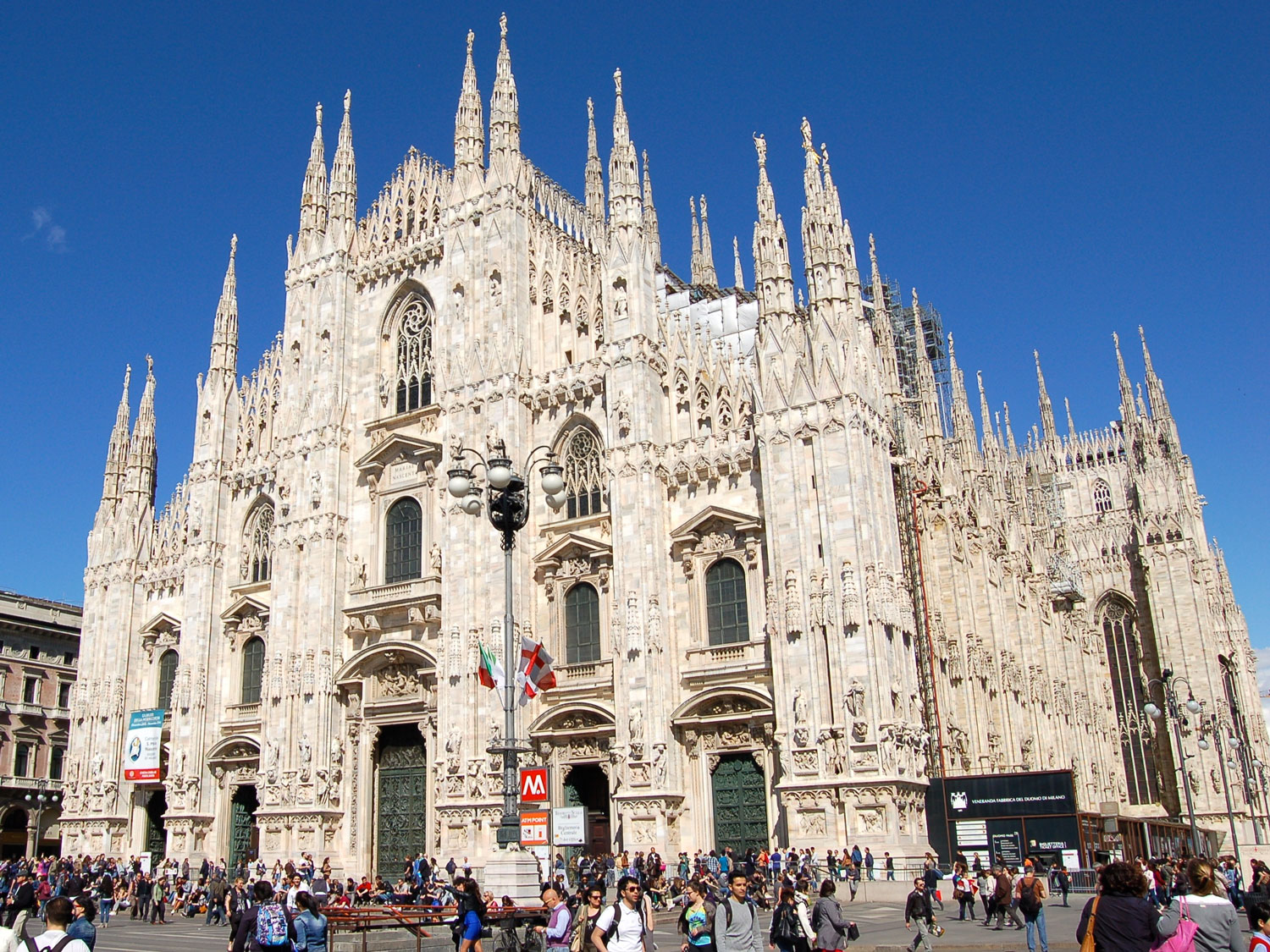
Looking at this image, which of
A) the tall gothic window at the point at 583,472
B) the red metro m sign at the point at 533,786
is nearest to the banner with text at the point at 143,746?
the tall gothic window at the point at 583,472

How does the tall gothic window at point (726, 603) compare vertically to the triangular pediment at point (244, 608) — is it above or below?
below

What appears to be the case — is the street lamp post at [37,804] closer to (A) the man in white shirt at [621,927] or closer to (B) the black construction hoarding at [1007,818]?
(B) the black construction hoarding at [1007,818]

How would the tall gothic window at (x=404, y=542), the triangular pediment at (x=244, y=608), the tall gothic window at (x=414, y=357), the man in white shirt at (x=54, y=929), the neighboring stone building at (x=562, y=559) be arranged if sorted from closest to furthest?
1. the man in white shirt at (x=54, y=929)
2. the neighboring stone building at (x=562, y=559)
3. the tall gothic window at (x=404, y=542)
4. the tall gothic window at (x=414, y=357)
5. the triangular pediment at (x=244, y=608)

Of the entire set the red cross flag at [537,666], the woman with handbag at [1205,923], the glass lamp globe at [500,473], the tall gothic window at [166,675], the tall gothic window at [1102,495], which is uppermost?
the tall gothic window at [1102,495]

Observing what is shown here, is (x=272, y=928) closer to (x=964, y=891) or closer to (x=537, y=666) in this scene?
(x=537, y=666)

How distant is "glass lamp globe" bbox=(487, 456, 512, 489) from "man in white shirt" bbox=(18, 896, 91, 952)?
9830 millimetres

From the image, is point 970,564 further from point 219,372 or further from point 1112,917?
point 1112,917

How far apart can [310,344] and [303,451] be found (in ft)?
13.3

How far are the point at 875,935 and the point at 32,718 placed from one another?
4661 centimetres

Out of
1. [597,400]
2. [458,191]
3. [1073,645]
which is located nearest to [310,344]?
[458,191]

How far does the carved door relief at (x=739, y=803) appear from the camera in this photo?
2900 centimetres

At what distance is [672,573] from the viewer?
104 ft

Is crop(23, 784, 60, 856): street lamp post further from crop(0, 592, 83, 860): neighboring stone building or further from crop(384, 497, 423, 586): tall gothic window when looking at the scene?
crop(384, 497, 423, 586): tall gothic window

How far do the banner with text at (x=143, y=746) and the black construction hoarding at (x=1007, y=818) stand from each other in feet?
84.3
